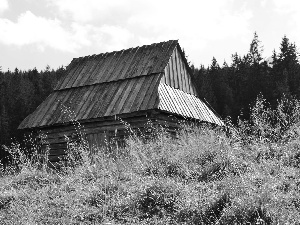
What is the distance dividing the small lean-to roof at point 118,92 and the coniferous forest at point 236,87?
2011 centimetres

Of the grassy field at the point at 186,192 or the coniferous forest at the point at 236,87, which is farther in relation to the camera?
the coniferous forest at the point at 236,87

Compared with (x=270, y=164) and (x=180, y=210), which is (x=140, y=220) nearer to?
(x=180, y=210)

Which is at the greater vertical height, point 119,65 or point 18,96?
point 18,96

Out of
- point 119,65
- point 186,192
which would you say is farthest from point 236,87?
point 186,192

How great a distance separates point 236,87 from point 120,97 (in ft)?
120

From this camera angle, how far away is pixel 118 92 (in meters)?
14.7

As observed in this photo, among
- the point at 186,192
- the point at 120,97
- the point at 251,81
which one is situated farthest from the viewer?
the point at 251,81

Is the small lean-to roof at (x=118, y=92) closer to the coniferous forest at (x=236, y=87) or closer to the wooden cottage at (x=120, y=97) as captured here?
the wooden cottage at (x=120, y=97)

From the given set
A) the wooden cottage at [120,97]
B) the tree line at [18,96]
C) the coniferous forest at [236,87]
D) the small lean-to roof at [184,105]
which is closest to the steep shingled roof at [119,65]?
the wooden cottage at [120,97]

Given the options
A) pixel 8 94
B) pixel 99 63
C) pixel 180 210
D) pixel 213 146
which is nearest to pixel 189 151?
pixel 213 146

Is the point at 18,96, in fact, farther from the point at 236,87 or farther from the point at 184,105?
the point at 184,105

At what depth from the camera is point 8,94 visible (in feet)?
190

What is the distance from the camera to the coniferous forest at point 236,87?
40.7 metres

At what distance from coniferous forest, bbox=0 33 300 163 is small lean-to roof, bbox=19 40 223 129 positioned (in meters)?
20.1
